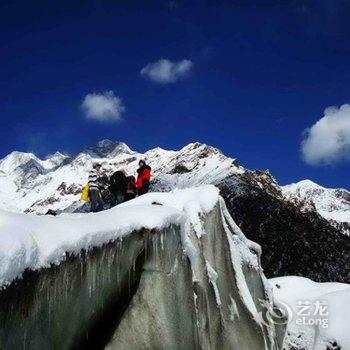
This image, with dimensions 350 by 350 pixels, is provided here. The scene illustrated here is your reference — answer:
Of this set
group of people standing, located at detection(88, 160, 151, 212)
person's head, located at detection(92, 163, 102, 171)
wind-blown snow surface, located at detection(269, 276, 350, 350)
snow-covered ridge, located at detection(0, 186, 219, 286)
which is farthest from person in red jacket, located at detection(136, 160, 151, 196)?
wind-blown snow surface, located at detection(269, 276, 350, 350)

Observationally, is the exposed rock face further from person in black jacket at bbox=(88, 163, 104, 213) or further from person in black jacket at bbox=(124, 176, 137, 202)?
person in black jacket at bbox=(88, 163, 104, 213)

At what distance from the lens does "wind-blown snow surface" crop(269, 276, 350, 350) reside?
24.5 meters

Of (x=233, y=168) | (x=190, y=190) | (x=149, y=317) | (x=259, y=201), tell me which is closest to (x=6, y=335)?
(x=149, y=317)

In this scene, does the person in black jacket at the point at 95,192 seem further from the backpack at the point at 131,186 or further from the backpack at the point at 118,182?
the backpack at the point at 131,186

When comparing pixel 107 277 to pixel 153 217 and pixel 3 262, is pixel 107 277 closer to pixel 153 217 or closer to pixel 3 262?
pixel 153 217

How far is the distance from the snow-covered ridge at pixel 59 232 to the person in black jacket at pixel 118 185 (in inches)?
212

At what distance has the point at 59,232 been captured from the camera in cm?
984

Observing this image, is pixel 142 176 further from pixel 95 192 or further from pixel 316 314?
pixel 316 314

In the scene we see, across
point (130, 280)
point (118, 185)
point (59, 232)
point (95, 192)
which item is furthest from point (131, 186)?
point (59, 232)

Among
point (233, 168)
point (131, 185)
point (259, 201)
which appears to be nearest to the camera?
point (131, 185)

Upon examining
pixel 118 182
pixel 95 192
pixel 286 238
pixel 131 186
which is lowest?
pixel 95 192

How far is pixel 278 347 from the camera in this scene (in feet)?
73.8

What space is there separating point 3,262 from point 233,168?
125065 mm

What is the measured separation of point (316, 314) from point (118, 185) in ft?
38.2
